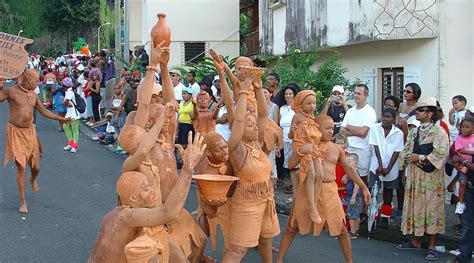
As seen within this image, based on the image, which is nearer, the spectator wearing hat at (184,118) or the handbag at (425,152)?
the handbag at (425,152)

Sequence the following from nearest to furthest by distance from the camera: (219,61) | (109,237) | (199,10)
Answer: (109,237) → (219,61) → (199,10)

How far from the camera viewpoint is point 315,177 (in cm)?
657

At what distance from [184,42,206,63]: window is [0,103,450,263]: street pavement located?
11.3 metres

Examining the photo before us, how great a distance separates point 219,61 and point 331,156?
156 cm

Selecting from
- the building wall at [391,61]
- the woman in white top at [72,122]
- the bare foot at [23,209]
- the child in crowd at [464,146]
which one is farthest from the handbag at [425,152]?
the woman in white top at [72,122]

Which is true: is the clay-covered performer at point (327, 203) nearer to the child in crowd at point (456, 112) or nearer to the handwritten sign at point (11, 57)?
the child in crowd at point (456, 112)

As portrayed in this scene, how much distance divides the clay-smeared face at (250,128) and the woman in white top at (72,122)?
320 inches

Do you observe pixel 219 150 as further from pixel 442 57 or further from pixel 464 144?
pixel 442 57

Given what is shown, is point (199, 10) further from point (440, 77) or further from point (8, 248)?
point (8, 248)

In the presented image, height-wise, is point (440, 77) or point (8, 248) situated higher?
point (440, 77)

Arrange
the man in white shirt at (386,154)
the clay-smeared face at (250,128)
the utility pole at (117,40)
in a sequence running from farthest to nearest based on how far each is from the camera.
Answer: the utility pole at (117,40) → the man in white shirt at (386,154) → the clay-smeared face at (250,128)

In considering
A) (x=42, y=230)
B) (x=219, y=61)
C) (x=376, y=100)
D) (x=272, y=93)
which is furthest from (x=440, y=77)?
(x=42, y=230)

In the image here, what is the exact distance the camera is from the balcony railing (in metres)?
22.3

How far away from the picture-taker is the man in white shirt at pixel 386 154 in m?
8.36
